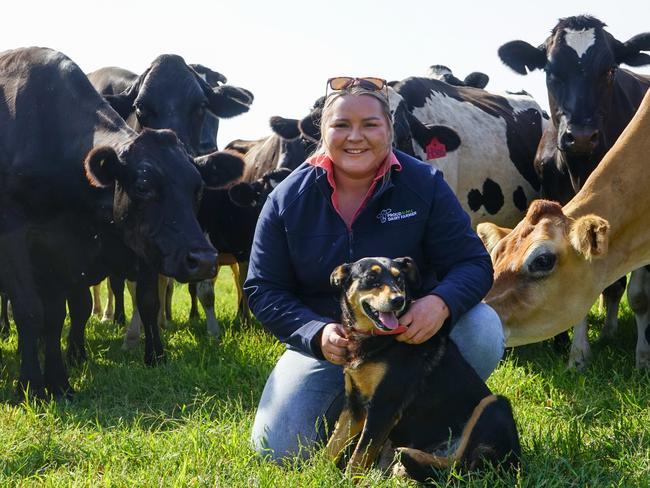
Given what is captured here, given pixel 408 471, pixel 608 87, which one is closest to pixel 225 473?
pixel 408 471

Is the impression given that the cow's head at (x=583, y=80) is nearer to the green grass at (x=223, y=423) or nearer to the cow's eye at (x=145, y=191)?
the green grass at (x=223, y=423)

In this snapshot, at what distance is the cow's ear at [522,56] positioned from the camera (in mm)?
7910

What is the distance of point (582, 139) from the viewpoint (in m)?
6.82

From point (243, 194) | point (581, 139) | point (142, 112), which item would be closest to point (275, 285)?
point (581, 139)

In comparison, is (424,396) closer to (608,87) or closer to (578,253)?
(578,253)

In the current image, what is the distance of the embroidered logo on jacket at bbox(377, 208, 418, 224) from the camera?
13.9ft

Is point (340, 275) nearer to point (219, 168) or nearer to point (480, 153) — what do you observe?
point (219, 168)

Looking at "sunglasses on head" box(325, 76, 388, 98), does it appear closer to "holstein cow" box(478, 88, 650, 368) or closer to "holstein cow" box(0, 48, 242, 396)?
"holstein cow" box(478, 88, 650, 368)

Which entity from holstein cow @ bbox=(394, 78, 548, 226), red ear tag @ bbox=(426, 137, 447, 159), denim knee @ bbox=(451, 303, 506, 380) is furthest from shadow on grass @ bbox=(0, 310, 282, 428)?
holstein cow @ bbox=(394, 78, 548, 226)

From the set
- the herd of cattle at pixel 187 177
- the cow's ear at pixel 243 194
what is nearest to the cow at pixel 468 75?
the herd of cattle at pixel 187 177

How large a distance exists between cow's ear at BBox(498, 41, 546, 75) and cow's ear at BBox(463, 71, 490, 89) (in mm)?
6845

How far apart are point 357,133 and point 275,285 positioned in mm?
→ 860

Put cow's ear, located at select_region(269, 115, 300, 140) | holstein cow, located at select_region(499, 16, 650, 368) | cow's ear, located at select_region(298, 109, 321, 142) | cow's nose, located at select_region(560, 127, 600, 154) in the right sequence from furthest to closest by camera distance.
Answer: cow's ear, located at select_region(269, 115, 300, 140) < cow's ear, located at select_region(298, 109, 321, 142) < holstein cow, located at select_region(499, 16, 650, 368) < cow's nose, located at select_region(560, 127, 600, 154)

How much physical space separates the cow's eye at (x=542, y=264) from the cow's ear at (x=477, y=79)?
33.6ft
